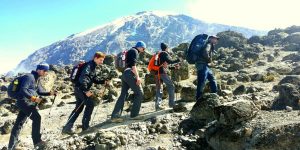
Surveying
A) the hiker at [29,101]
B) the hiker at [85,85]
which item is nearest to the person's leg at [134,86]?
the hiker at [85,85]

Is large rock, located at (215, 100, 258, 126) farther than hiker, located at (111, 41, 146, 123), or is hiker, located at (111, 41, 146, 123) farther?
hiker, located at (111, 41, 146, 123)

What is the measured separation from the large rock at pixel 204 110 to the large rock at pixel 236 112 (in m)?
1.51

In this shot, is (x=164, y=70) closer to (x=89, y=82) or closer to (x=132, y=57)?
(x=132, y=57)

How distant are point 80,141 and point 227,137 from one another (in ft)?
17.3

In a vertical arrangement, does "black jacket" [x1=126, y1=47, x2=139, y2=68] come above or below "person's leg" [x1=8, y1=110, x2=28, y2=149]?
above

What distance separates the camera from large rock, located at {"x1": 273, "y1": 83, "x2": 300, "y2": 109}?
13888mm

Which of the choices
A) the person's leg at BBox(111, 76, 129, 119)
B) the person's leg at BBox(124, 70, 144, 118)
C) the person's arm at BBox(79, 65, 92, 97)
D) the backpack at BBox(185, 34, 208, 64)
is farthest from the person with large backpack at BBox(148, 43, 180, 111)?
the person's arm at BBox(79, 65, 92, 97)

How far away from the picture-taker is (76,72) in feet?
50.2

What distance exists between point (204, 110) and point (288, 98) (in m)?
3.05

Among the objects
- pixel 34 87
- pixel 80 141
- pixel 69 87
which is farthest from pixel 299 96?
pixel 69 87

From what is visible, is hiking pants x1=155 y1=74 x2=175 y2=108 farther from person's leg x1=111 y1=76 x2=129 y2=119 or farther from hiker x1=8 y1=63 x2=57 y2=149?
hiker x1=8 y1=63 x2=57 y2=149

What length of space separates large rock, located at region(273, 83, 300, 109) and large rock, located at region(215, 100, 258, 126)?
6.26 feet

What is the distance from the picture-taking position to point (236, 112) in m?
12.3

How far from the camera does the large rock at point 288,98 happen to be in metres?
13.9
